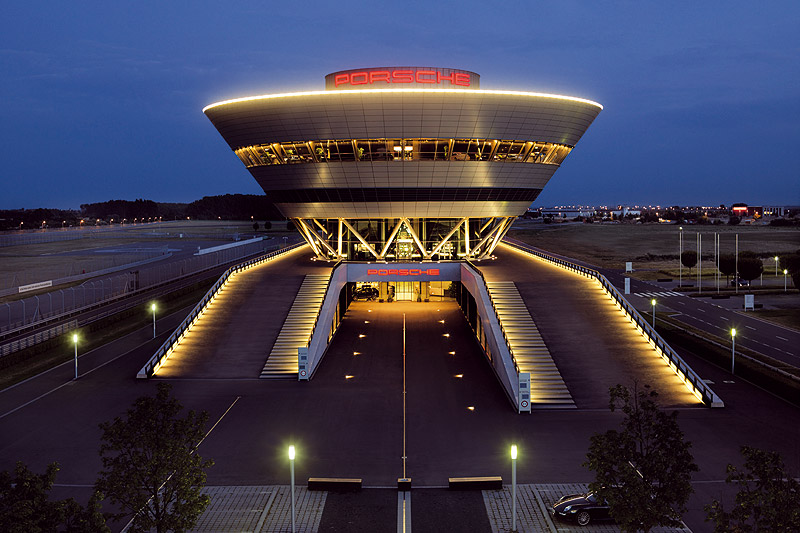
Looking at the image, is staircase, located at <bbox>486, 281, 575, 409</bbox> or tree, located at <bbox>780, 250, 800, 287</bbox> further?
tree, located at <bbox>780, 250, 800, 287</bbox>

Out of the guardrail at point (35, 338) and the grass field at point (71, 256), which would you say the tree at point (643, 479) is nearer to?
the guardrail at point (35, 338)

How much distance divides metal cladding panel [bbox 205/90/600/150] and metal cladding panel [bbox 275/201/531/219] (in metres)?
7.02

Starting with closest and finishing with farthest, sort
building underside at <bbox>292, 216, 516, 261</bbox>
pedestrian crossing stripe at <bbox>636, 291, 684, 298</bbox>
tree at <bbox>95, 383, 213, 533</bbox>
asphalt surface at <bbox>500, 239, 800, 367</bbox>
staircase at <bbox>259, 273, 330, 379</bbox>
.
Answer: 1. tree at <bbox>95, 383, 213, 533</bbox>
2. staircase at <bbox>259, 273, 330, 379</bbox>
3. asphalt surface at <bbox>500, 239, 800, 367</bbox>
4. building underside at <bbox>292, 216, 516, 261</bbox>
5. pedestrian crossing stripe at <bbox>636, 291, 684, 298</bbox>

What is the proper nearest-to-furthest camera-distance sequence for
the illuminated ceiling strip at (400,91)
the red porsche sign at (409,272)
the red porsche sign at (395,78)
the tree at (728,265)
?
the illuminated ceiling strip at (400,91) → the red porsche sign at (395,78) → the red porsche sign at (409,272) → the tree at (728,265)

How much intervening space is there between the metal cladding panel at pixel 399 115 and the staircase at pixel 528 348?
13.6m

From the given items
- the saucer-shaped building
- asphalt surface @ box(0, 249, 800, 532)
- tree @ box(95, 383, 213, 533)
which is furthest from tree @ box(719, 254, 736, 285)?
Answer: tree @ box(95, 383, 213, 533)

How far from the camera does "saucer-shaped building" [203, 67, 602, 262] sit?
169ft

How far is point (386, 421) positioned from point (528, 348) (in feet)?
39.7

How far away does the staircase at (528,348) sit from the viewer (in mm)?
33688

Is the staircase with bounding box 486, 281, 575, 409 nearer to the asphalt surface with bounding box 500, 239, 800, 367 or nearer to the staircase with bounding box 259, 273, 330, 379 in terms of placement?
the asphalt surface with bounding box 500, 239, 800, 367

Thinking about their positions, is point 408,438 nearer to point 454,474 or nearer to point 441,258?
point 454,474

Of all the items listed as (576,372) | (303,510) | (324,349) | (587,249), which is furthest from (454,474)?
(587,249)

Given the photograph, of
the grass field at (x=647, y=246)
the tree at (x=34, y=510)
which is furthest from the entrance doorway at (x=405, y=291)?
the tree at (x=34, y=510)

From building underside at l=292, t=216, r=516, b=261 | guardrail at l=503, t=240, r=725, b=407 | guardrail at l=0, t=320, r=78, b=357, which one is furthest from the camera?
building underside at l=292, t=216, r=516, b=261
